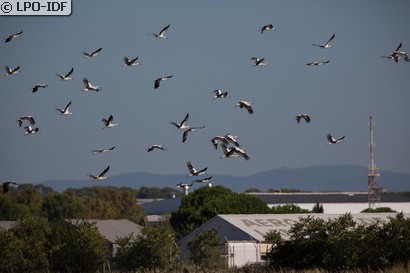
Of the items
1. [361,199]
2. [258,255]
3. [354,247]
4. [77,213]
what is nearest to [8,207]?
[77,213]

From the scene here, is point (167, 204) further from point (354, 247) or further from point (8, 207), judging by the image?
point (354, 247)

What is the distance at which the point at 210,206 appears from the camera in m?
122

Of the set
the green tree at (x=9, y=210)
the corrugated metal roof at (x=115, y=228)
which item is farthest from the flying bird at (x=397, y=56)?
the green tree at (x=9, y=210)

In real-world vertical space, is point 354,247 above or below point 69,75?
below

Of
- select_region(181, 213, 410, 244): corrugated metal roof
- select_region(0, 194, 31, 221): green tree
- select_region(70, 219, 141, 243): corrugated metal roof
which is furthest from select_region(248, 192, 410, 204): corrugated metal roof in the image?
select_region(181, 213, 410, 244): corrugated metal roof

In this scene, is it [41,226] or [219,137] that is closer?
[219,137]

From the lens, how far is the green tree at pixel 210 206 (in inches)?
4690

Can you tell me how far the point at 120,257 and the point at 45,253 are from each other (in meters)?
3.84

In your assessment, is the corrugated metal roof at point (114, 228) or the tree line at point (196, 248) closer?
the tree line at point (196, 248)

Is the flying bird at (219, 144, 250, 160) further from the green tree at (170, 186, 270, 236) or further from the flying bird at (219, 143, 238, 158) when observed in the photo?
the green tree at (170, 186, 270, 236)

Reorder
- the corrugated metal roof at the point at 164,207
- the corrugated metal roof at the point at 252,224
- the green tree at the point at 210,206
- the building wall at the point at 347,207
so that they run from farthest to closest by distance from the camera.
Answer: the corrugated metal roof at the point at 164,207, the building wall at the point at 347,207, the green tree at the point at 210,206, the corrugated metal roof at the point at 252,224

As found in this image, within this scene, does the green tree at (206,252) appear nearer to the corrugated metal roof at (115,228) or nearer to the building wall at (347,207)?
the corrugated metal roof at (115,228)

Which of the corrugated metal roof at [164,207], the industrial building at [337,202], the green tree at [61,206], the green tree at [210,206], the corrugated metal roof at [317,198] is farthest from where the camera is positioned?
the corrugated metal roof at [164,207]

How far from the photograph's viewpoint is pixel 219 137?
56250 millimetres
